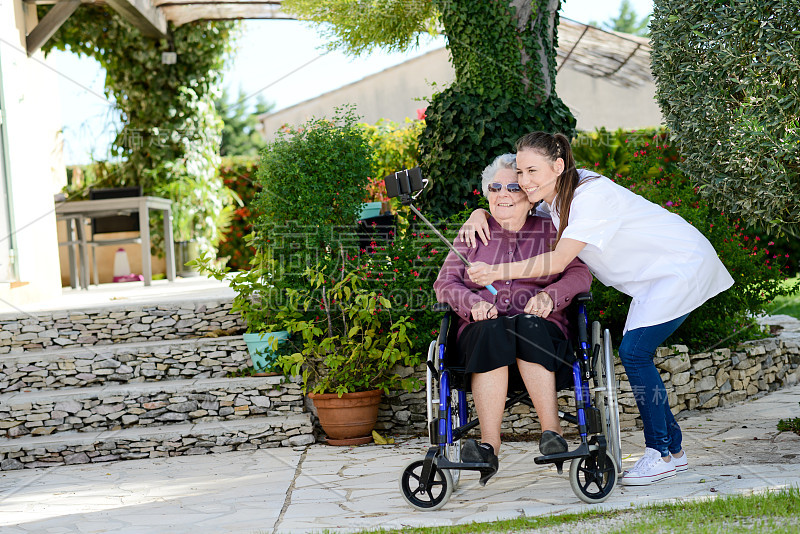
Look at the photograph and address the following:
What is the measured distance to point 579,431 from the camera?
2.75 m

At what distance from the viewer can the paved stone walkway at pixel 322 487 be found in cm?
266

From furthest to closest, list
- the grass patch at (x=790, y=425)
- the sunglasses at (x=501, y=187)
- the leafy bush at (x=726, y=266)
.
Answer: the leafy bush at (x=726, y=266) < the grass patch at (x=790, y=425) < the sunglasses at (x=501, y=187)

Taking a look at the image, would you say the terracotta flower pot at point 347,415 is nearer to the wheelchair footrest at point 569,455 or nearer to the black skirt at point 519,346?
the black skirt at point 519,346

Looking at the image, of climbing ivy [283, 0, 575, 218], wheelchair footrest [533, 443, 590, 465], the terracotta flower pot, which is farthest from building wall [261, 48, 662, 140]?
wheelchair footrest [533, 443, 590, 465]

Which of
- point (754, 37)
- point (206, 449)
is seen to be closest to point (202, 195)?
point (206, 449)

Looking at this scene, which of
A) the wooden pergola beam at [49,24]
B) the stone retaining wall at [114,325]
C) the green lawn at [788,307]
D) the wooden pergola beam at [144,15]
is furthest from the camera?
the green lawn at [788,307]

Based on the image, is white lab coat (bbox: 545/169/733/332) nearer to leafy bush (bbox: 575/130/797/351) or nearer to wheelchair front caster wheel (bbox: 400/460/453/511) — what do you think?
wheelchair front caster wheel (bbox: 400/460/453/511)

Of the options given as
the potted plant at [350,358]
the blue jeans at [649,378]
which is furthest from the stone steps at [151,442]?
the blue jeans at [649,378]

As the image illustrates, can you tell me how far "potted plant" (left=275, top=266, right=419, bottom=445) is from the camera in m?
3.85

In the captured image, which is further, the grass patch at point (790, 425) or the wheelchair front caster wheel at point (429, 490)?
the grass patch at point (790, 425)

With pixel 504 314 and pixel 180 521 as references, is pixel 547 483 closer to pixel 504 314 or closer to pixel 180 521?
pixel 504 314

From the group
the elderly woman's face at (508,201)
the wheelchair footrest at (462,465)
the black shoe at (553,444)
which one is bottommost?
the wheelchair footrest at (462,465)

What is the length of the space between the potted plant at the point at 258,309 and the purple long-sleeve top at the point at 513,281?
1451 mm

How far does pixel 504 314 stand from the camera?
2.88m
